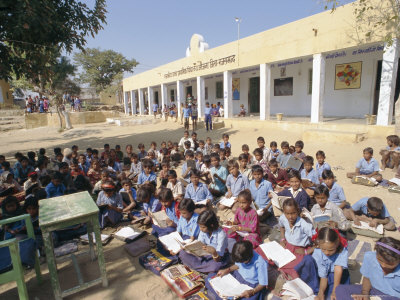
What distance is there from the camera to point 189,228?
11.1ft

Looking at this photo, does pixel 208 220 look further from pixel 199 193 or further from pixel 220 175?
pixel 220 175

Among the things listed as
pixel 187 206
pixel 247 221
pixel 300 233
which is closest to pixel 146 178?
pixel 187 206

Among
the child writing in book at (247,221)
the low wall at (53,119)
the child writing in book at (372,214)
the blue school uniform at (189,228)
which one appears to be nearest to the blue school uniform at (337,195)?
the child writing in book at (372,214)

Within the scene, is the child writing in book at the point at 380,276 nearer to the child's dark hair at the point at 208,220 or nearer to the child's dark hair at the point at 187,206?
the child's dark hair at the point at 208,220

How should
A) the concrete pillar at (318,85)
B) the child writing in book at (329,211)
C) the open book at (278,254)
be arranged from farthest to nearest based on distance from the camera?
the concrete pillar at (318,85) → the child writing in book at (329,211) → the open book at (278,254)

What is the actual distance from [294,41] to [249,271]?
10.3 metres

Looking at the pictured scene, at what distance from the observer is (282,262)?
9.32 feet

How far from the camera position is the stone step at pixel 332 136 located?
8500 mm

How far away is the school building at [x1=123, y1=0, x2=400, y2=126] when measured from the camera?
28.9 ft

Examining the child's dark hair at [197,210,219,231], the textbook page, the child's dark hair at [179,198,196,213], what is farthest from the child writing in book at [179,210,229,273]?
the child's dark hair at [179,198,196,213]

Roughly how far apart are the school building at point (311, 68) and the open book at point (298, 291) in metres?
8.29

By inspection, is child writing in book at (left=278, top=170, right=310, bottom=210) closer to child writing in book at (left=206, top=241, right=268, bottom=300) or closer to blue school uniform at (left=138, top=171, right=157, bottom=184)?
child writing in book at (left=206, top=241, right=268, bottom=300)

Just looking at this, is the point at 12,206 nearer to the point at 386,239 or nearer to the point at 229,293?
the point at 229,293

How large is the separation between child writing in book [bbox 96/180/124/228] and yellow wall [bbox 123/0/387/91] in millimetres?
9089
